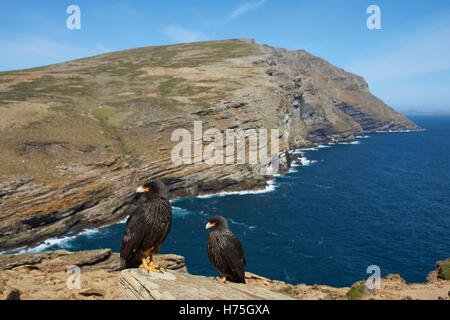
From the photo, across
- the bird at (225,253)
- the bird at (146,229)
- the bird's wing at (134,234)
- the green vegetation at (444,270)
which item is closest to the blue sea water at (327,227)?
the green vegetation at (444,270)

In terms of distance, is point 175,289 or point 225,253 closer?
point 175,289

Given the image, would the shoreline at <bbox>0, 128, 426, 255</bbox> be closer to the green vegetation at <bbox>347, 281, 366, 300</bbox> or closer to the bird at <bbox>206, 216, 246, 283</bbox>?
the bird at <bbox>206, 216, 246, 283</bbox>

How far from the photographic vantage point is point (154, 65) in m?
139

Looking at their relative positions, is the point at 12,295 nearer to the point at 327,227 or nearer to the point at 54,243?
the point at 54,243

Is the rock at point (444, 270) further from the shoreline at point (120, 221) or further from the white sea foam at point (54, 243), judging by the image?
the shoreline at point (120, 221)

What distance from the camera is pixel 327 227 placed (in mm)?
58875

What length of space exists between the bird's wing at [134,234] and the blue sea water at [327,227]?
36.3 metres

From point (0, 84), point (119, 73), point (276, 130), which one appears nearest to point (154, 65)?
point (119, 73)

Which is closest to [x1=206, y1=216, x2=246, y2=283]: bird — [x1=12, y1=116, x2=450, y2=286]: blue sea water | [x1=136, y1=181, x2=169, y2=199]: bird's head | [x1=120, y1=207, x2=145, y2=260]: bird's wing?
[x1=136, y1=181, x2=169, y2=199]: bird's head

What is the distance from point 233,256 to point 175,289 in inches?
153

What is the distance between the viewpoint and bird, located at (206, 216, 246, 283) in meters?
11.2

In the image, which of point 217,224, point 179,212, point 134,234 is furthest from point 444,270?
point 179,212

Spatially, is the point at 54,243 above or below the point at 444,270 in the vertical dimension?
below
